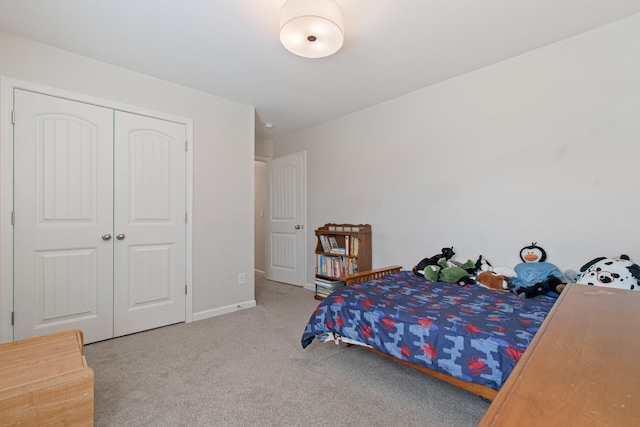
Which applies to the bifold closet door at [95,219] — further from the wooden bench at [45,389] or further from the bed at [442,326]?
the bed at [442,326]

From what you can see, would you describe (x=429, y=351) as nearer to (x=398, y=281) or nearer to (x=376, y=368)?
(x=376, y=368)

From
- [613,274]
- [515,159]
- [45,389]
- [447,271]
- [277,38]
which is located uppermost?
[277,38]

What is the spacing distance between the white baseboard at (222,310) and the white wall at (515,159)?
1523 millimetres

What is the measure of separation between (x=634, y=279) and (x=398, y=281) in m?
1.45

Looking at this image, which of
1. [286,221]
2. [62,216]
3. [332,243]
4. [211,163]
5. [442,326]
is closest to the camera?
[442,326]

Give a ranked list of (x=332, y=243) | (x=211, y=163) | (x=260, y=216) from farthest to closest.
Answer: (x=260, y=216) < (x=332, y=243) < (x=211, y=163)

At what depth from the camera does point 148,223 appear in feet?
9.04

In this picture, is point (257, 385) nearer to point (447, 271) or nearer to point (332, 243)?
point (447, 271)

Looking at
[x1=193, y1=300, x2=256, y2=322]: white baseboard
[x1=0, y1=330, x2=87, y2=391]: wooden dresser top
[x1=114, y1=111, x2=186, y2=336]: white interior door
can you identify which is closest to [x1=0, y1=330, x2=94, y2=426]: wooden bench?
[x1=0, y1=330, x2=87, y2=391]: wooden dresser top

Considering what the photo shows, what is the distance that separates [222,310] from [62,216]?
1.63 m

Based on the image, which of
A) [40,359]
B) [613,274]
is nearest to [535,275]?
[613,274]

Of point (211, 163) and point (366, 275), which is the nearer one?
point (366, 275)

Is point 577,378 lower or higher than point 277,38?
lower

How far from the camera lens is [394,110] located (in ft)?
10.8
